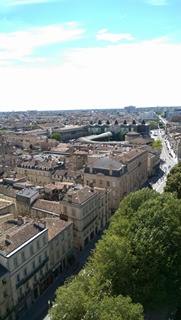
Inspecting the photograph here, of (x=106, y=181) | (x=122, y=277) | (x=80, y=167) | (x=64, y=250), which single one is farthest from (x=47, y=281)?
(x=80, y=167)

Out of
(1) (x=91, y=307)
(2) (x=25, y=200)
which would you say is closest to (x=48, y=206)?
(2) (x=25, y=200)

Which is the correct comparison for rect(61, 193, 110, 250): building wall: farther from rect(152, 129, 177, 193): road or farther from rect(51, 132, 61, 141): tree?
rect(51, 132, 61, 141): tree

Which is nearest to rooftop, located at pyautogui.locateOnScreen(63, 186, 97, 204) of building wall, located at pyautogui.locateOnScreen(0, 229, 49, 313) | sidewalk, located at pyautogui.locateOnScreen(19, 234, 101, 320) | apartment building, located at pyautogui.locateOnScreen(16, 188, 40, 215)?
apartment building, located at pyautogui.locateOnScreen(16, 188, 40, 215)

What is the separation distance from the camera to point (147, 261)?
43.2m

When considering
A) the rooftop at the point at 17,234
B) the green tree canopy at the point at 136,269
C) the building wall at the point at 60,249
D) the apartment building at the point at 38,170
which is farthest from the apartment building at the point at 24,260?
the apartment building at the point at 38,170

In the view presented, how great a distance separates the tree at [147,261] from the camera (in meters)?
41.6

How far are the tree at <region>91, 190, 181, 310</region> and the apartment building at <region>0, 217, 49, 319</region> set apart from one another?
9.85 m

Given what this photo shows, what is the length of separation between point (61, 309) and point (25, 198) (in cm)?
3674

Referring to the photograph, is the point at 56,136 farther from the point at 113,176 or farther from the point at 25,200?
the point at 25,200

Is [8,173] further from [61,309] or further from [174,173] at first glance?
[61,309]

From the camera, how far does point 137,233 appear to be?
45.8 meters

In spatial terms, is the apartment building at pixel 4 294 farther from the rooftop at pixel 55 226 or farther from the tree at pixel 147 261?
the tree at pixel 147 261

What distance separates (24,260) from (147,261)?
17.2 metres

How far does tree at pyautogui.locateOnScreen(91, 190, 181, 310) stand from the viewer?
41.6 meters
